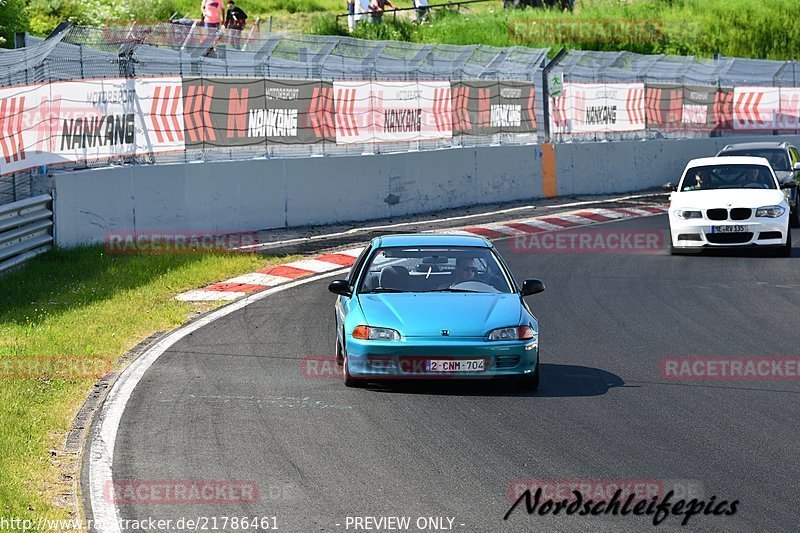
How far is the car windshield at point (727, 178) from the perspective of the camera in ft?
66.2

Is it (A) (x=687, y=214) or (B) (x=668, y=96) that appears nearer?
(A) (x=687, y=214)

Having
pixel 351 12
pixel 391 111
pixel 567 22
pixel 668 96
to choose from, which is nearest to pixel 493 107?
pixel 391 111

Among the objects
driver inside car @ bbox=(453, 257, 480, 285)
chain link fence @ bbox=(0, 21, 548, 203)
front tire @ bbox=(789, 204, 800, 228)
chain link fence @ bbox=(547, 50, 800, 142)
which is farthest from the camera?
chain link fence @ bbox=(547, 50, 800, 142)

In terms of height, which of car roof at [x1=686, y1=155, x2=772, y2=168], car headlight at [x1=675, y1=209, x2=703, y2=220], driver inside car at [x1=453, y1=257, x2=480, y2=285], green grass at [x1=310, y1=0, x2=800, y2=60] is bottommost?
car headlight at [x1=675, y1=209, x2=703, y2=220]

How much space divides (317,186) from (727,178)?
6.92 meters

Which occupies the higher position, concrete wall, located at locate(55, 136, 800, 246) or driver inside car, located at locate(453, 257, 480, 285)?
driver inside car, located at locate(453, 257, 480, 285)

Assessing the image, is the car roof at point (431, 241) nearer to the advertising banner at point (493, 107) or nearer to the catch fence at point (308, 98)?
the catch fence at point (308, 98)

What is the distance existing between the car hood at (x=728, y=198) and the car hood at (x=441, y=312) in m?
9.39

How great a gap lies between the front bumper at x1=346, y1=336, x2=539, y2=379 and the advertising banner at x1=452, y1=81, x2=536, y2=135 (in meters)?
16.4

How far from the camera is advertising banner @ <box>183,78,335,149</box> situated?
1998 centimetres

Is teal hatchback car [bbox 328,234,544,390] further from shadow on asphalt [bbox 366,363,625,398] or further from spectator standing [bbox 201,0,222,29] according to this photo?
spectator standing [bbox 201,0,222,29]

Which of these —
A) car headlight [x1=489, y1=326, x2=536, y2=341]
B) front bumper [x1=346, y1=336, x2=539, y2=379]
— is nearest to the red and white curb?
front bumper [x1=346, y1=336, x2=539, y2=379]

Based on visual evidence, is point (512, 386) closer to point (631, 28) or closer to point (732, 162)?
point (732, 162)

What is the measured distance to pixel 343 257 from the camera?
18703 mm
